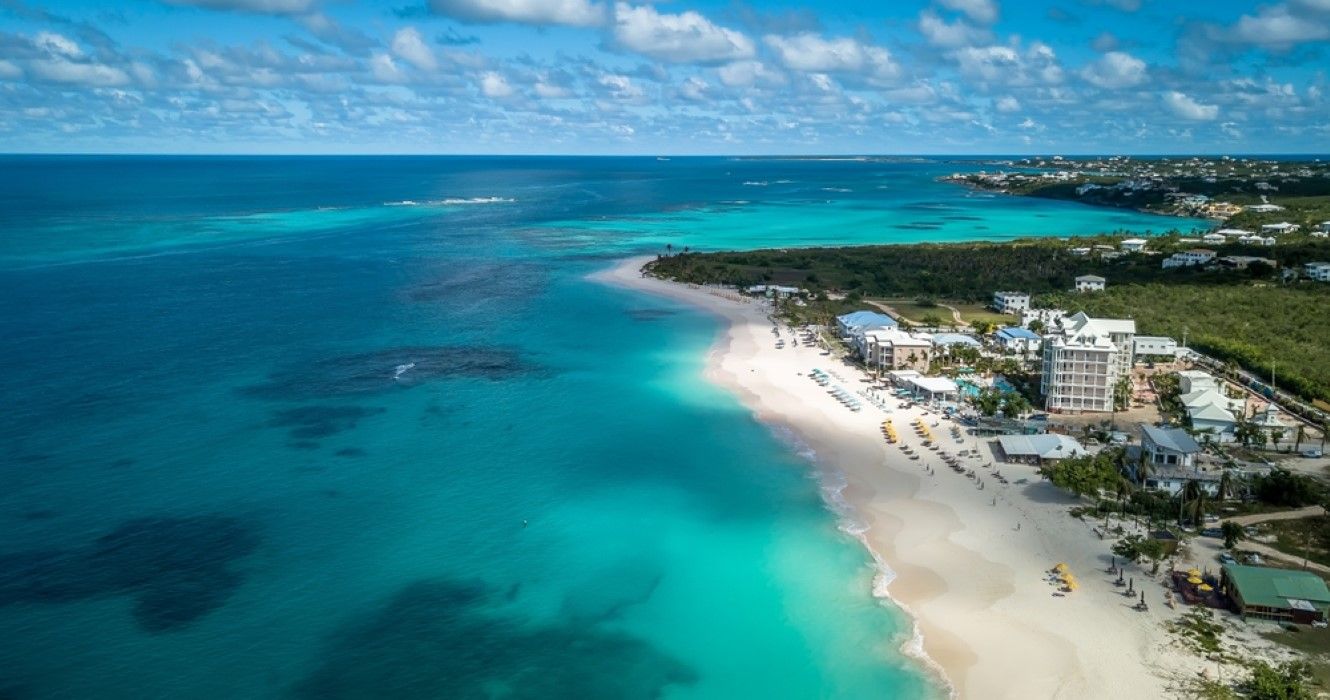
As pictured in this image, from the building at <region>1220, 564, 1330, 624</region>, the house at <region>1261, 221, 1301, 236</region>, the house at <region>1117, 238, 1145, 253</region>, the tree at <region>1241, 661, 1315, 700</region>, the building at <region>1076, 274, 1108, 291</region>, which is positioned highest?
the house at <region>1261, 221, 1301, 236</region>

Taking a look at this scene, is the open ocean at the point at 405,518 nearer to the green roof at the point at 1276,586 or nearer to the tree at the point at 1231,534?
the green roof at the point at 1276,586

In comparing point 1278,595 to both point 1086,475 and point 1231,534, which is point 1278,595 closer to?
point 1231,534

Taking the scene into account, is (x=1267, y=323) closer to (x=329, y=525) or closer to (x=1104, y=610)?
(x=1104, y=610)

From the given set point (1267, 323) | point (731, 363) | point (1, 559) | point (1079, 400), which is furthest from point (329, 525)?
point (1267, 323)

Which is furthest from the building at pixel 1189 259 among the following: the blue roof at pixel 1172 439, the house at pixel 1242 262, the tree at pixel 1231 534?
the tree at pixel 1231 534

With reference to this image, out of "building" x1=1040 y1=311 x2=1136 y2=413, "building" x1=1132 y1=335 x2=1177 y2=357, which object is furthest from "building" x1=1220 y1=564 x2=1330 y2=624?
"building" x1=1132 y1=335 x2=1177 y2=357

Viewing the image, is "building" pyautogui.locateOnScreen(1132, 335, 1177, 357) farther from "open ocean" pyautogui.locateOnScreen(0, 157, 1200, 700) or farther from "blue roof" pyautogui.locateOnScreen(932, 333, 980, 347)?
"open ocean" pyautogui.locateOnScreen(0, 157, 1200, 700)
